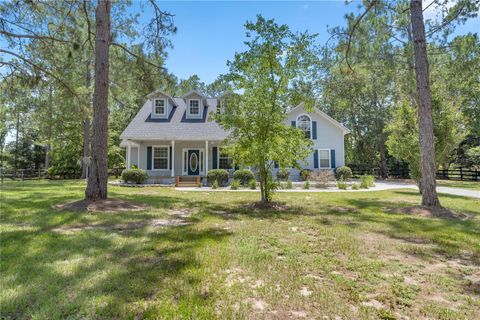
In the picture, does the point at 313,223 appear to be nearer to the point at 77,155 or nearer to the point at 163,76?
the point at 163,76

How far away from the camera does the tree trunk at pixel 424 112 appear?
7715mm

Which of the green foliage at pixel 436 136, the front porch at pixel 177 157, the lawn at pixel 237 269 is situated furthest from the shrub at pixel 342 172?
the lawn at pixel 237 269

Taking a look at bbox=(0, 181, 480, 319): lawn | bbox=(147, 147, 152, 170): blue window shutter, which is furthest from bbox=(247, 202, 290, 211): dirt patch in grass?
bbox=(147, 147, 152, 170): blue window shutter

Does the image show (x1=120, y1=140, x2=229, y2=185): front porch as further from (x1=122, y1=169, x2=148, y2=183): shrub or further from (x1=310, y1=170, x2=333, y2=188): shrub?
(x1=310, y1=170, x2=333, y2=188): shrub

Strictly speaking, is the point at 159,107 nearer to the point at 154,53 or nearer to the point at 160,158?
the point at 160,158

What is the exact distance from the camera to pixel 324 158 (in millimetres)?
20625

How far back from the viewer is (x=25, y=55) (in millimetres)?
10914

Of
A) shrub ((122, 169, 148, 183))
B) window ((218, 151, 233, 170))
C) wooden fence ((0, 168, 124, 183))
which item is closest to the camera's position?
shrub ((122, 169, 148, 183))

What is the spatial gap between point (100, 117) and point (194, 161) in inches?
446

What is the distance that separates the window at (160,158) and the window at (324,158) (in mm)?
11821

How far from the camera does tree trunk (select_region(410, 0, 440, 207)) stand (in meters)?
7.71

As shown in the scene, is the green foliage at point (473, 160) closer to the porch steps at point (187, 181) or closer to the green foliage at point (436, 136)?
the green foliage at point (436, 136)

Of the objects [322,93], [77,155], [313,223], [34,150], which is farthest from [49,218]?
[34,150]

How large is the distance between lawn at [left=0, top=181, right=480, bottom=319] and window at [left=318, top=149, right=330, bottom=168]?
14.2m
